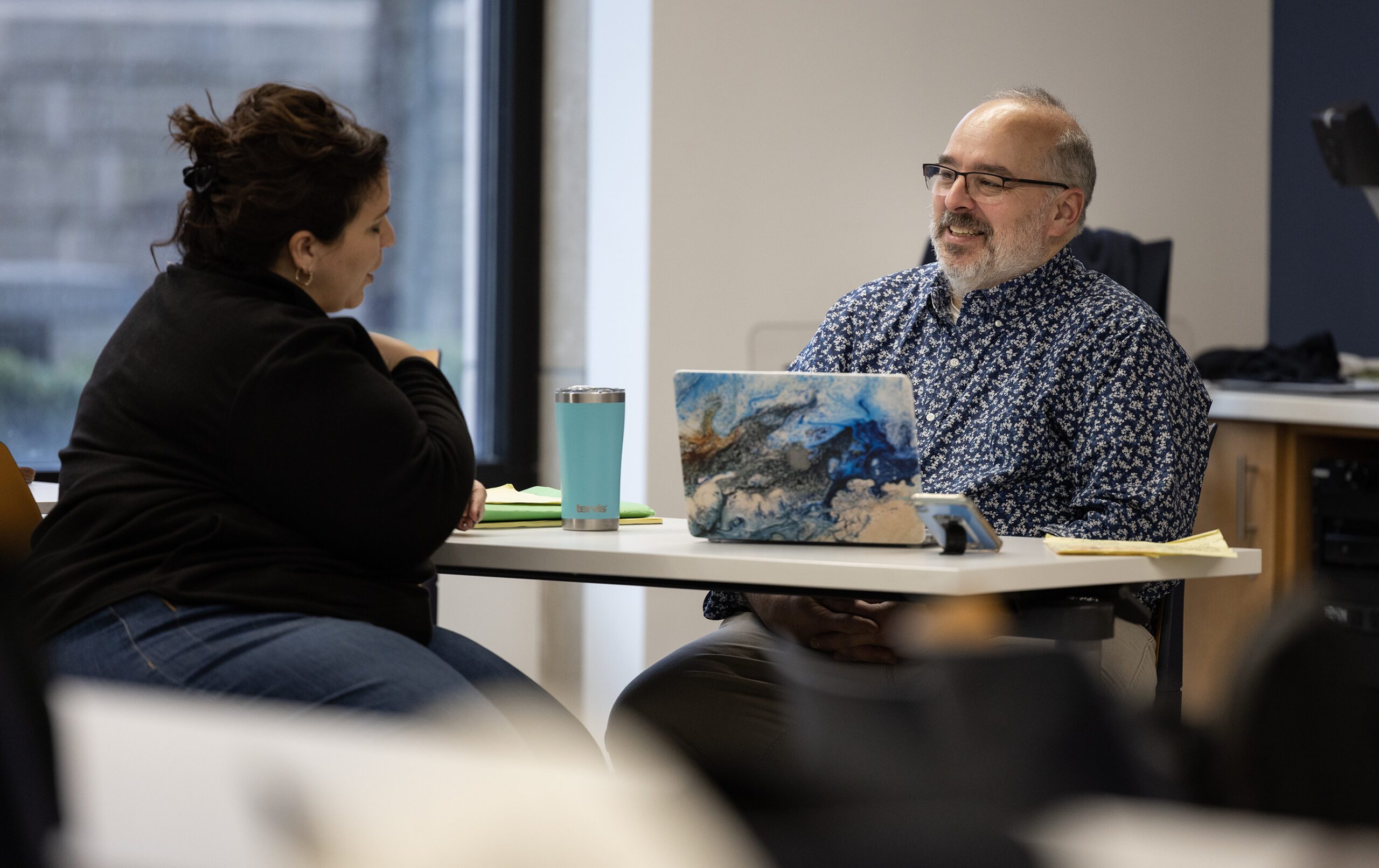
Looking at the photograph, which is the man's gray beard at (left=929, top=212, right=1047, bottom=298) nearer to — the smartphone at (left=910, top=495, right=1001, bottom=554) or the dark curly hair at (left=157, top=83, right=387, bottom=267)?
the smartphone at (left=910, top=495, right=1001, bottom=554)

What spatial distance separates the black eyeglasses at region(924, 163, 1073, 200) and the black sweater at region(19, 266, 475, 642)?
3.69ft

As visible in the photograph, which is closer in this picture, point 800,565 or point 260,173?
point 800,565

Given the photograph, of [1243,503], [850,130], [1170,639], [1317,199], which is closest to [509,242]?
[850,130]

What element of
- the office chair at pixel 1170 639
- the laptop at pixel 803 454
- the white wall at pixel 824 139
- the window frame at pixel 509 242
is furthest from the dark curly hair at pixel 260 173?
the window frame at pixel 509 242

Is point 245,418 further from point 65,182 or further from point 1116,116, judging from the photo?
point 1116,116

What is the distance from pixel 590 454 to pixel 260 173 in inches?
18.8

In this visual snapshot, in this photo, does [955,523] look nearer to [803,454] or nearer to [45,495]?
[803,454]

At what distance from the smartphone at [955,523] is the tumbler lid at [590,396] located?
14.5 inches

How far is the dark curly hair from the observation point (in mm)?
1522

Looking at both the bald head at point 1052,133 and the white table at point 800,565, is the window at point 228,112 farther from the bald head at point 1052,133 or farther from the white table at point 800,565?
the white table at point 800,565

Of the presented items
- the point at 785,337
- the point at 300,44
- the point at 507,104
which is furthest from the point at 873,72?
the point at 300,44

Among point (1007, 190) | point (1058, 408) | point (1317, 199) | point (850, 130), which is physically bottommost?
point (1058, 408)

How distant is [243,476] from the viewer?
1.42 meters

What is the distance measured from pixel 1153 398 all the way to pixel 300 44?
2.25 m
